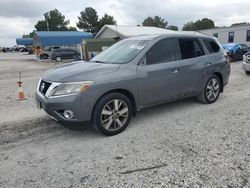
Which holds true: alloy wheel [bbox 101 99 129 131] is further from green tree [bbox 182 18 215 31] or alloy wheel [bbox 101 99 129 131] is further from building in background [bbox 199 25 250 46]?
green tree [bbox 182 18 215 31]

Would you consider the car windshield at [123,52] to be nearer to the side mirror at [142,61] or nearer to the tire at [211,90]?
the side mirror at [142,61]

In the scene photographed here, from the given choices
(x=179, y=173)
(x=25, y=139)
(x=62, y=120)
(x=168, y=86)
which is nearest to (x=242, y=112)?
(x=168, y=86)

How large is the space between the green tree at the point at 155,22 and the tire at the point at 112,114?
257ft

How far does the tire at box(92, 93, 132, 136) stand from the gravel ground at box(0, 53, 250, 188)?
16 centimetres

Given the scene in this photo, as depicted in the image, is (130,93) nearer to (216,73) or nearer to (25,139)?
(25,139)

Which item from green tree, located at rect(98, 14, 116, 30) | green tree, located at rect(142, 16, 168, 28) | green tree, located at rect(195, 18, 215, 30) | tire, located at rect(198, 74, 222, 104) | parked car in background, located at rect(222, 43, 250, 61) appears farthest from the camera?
green tree, located at rect(142, 16, 168, 28)

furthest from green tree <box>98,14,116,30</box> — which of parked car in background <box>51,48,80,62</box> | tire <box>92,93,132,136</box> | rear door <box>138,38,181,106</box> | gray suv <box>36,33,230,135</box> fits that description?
→ tire <box>92,93,132,136</box>

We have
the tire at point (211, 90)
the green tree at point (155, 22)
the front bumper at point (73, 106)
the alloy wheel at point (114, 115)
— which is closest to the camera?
the front bumper at point (73, 106)

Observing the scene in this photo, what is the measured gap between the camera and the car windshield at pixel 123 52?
176 inches

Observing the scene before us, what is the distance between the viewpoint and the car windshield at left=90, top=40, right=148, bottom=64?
4480 mm

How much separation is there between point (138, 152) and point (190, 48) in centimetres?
293

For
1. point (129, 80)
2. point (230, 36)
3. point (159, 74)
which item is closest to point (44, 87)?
point (129, 80)

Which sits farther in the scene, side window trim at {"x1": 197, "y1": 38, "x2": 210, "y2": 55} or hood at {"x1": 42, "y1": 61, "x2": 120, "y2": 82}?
side window trim at {"x1": 197, "y1": 38, "x2": 210, "y2": 55}

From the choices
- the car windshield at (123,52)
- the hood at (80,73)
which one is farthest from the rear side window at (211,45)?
the hood at (80,73)
